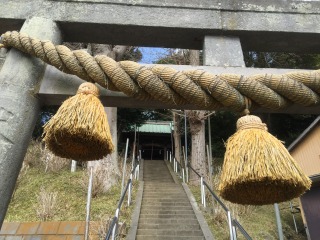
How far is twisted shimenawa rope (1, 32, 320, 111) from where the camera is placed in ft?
5.17

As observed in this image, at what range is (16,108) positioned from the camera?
1.80 m

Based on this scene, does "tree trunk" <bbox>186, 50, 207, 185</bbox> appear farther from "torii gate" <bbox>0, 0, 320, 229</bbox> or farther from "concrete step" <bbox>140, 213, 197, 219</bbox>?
"torii gate" <bbox>0, 0, 320, 229</bbox>

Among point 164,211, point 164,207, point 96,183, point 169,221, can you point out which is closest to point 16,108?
point 169,221

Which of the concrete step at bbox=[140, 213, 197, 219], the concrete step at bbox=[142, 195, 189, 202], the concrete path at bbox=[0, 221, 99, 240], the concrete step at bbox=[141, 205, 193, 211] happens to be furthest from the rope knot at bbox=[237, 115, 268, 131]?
the concrete step at bbox=[142, 195, 189, 202]

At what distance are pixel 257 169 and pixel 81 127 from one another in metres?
0.83

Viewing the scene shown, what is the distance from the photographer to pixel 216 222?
25.0 ft

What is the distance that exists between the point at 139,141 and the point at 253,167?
20.3 meters

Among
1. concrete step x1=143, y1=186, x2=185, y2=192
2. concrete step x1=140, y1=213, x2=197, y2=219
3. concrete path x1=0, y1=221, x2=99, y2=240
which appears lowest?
concrete path x1=0, y1=221, x2=99, y2=240

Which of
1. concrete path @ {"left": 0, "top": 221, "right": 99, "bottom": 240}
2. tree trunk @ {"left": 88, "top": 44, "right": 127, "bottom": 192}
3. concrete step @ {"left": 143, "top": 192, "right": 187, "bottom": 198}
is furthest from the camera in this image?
concrete step @ {"left": 143, "top": 192, "right": 187, "bottom": 198}

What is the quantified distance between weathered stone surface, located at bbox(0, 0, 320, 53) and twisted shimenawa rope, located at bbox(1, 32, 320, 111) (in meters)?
0.59

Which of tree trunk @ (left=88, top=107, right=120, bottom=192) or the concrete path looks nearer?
the concrete path

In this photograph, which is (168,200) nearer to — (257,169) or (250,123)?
(250,123)

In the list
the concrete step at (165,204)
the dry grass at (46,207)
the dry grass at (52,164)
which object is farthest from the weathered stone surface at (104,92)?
the dry grass at (52,164)

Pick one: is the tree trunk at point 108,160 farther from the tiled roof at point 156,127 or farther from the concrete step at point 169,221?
the tiled roof at point 156,127
